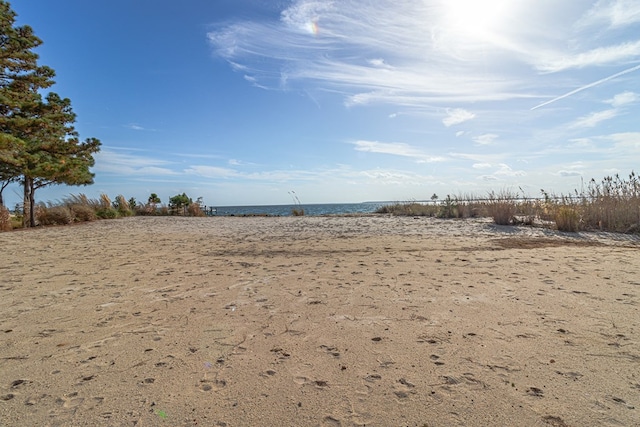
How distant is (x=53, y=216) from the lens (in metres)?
14.4

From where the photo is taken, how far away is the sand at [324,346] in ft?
5.97

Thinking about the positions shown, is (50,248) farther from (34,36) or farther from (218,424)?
(34,36)

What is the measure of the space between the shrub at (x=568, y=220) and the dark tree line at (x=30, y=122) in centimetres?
1764

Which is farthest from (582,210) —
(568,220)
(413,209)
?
(413,209)

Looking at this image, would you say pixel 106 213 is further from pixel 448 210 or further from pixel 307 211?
pixel 307 211

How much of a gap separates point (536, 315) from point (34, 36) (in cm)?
1919

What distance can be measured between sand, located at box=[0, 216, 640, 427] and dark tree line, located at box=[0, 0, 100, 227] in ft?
33.4

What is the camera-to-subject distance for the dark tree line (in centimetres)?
1229

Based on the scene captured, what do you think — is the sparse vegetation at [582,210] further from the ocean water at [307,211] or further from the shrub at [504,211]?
the ocean water at [307,211]

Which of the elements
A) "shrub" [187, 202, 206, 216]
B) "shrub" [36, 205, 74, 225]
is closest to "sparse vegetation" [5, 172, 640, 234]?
"shrub" [36, 205, 74, 225]

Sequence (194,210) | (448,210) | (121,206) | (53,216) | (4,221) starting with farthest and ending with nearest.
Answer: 1. (194,210)
2. (121,206)
3. (448,210)
4. (53,216)
5. (4,221)

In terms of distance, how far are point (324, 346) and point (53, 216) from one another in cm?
1670

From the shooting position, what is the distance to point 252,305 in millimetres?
3492

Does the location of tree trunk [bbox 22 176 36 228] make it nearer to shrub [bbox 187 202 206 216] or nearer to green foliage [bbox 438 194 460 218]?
shrub [bbox 187 202 206 216]
